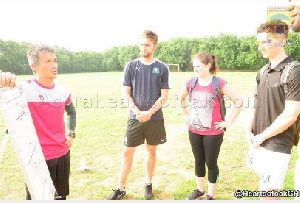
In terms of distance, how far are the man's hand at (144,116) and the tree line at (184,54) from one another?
3239 centimetres

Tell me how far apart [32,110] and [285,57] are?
2.72 meters

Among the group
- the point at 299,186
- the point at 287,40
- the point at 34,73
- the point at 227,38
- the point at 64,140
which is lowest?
the point at 299,186

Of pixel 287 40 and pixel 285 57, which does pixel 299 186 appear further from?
pixel 287 40

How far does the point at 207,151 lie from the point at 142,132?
1.00 m

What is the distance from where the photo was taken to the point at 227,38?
136 feet

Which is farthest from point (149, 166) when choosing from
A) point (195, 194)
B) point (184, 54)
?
point (184, 54)

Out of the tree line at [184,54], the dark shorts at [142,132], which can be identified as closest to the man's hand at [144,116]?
the dark shorts at [142,132]

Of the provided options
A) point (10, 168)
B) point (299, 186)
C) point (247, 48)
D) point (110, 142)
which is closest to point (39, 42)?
point (299, 186)

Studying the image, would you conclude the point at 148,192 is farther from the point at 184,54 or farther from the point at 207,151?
the point at 184,54

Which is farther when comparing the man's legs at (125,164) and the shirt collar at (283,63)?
the man's legs at (125,164)

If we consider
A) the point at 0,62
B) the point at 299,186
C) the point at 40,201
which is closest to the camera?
the point at 40,201

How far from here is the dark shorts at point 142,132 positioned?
14.2ft

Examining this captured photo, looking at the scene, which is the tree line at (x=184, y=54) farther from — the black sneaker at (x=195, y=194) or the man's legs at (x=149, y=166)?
the black sneaker at (x=195, y=194)

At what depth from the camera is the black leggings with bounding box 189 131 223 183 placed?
13.1 ft
